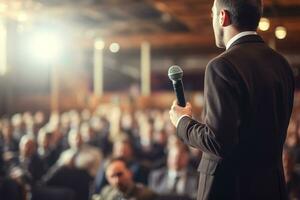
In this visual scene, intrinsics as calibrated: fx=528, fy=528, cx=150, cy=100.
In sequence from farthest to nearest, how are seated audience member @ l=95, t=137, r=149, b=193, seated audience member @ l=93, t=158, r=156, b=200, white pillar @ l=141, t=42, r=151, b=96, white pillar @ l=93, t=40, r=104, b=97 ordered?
1. white pillar @ l=93, t=40, r=104, b=97
2. white pillar @ l=141, t=42, r=151, b=96
3. seated audience member @ l=95, t=137, r=149, b=193
4. seated audience member @ l=93, t=158, r=156, b=200

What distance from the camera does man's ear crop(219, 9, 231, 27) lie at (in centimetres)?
161

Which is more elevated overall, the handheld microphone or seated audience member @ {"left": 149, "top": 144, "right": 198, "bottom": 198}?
the handheld microphone

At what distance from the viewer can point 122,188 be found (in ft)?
14.9

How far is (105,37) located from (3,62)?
3.33m

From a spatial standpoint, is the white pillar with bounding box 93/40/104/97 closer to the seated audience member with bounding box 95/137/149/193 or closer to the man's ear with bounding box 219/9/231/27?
the seated audience member with bounding box 95/137/149/193

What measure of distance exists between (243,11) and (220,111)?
334 mm

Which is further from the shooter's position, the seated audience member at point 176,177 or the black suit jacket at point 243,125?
the seated audience member at point 176,177

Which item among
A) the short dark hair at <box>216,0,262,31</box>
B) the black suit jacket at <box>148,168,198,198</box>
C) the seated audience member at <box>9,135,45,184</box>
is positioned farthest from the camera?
the seated audience member at <box>9,135,45,184</box>

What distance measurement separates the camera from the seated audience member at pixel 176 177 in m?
5.47

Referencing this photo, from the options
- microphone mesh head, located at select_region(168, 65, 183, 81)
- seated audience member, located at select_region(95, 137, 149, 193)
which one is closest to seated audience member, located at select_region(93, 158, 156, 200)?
seated audience member, located at select_region(95, 137, 149, 193)

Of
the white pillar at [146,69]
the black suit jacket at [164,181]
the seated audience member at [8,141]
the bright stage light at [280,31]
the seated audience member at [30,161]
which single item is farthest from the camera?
the white pillar at [146,69]

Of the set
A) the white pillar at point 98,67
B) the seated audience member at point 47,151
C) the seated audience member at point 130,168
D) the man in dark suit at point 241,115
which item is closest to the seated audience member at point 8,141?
the seated audience member at point 47,151

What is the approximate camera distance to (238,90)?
4.96 feet

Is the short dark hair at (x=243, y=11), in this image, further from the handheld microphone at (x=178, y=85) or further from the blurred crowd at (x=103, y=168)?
the blurred crowd at (x=103, y=168)
